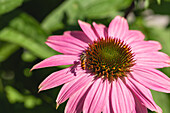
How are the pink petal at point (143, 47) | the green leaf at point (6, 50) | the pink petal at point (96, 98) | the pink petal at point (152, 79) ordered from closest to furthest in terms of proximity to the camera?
the pink petal at point (96, 98) < the pink petal at point (152, 79) < the pink petal at point (143, 47) < the green leaf at point (6, 50)

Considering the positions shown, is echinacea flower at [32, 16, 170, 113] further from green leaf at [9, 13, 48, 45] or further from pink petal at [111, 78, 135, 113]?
green leaf at [9, 13, 48, 45]

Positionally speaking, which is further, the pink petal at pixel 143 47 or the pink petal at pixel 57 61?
the pink petal at pixel 143 47

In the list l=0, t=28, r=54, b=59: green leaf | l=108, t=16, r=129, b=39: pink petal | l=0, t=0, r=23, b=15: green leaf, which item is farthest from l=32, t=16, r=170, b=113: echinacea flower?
l=0, t=0, r=23, b=15: green leaf

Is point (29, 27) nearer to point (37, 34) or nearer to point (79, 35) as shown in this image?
point (37, 34)

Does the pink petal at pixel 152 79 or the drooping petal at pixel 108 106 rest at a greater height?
the pink petal at pixel 152 79

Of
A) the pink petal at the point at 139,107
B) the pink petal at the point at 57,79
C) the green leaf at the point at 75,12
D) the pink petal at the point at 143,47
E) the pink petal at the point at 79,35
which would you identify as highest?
the green leaf at the point at 75,12

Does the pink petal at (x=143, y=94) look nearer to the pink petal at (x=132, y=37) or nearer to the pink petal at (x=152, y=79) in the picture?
the pink petal at (x=152, y=79)

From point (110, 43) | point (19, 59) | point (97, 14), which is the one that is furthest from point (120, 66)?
point (19, 59)

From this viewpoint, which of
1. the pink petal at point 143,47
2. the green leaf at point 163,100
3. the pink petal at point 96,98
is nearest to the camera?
the pink petal at point 96,98

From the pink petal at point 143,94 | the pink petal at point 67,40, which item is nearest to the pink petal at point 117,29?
the pink petal at point 67,40
